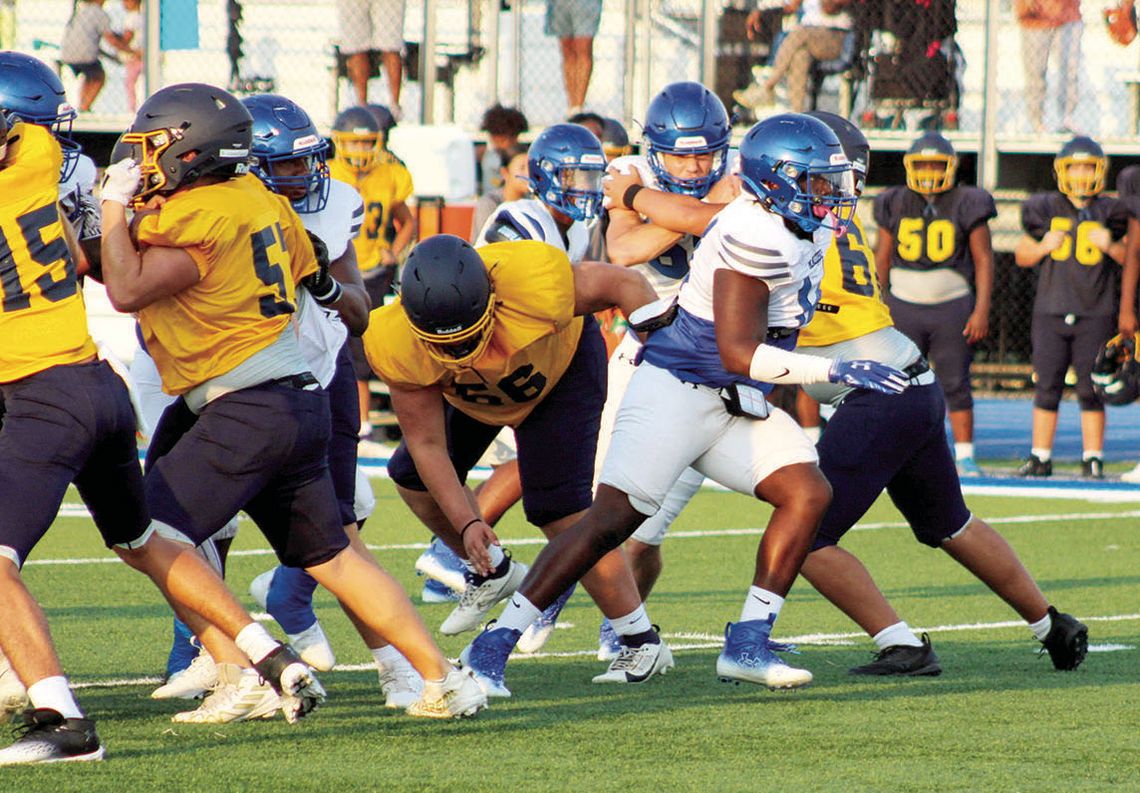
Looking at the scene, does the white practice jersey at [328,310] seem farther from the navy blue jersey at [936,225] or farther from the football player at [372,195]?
the navy blue jersey at [936,225]

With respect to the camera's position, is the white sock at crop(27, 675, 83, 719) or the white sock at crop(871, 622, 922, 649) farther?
the white sock at crop(871, 622, 922, 649)

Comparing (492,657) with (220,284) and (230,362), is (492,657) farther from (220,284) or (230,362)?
(220,284)

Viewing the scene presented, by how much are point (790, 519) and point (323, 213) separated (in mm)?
1744

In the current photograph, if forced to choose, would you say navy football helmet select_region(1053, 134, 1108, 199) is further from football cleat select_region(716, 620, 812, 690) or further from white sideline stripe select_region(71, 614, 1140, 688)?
football cleat select_region(716, 620, 812, 690)

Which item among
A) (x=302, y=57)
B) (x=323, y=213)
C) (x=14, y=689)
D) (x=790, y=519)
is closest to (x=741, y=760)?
(x=790, y=519)

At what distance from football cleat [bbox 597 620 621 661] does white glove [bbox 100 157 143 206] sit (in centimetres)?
226

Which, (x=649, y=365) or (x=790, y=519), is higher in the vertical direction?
(x=649, y=365)

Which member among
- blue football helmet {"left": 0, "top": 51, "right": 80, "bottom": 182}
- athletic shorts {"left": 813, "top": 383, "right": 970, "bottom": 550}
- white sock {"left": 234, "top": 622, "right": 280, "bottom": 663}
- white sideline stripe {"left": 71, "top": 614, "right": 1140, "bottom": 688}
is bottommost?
white sideline stripe {"left": 71, "top": 614, "right": 1140, "bottom": 688}

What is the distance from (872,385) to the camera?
17.1 feet

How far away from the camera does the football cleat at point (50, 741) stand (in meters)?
4.48

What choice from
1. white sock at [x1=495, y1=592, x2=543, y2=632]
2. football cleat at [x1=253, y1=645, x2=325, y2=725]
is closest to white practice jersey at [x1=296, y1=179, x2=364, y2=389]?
white sock at [x1=495, y1=592, x2=543, y2=632]

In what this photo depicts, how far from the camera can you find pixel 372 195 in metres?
12.9

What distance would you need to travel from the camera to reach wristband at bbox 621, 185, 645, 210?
6840 millimetres

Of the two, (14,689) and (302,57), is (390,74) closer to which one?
(302,57)
